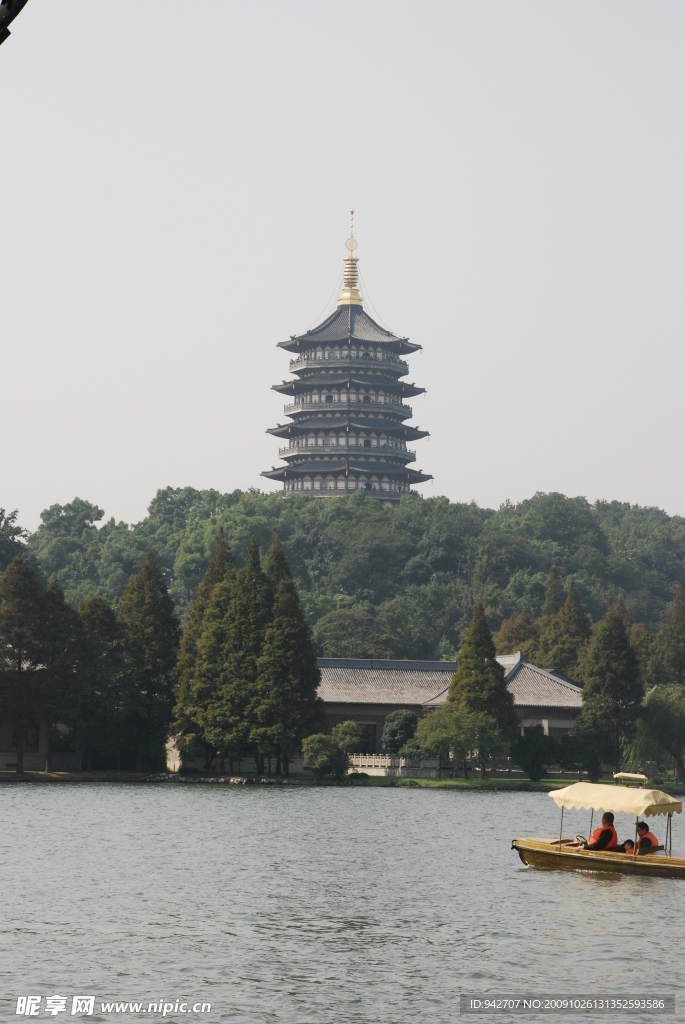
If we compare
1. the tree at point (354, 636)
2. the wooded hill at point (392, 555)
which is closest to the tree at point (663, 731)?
the tree at point (354, 636)

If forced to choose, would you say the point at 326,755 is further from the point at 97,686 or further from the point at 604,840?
the point at 604,840

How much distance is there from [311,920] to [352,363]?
119969 millimetres

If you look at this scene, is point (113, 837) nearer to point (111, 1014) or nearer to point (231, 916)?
point (231, 916)

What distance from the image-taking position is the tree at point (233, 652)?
6869 cm

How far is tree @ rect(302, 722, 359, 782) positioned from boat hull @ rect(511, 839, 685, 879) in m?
33.5

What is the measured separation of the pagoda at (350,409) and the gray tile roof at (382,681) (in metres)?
57.5

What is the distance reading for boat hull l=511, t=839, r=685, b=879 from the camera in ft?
105

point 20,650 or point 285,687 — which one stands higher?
point 20,650

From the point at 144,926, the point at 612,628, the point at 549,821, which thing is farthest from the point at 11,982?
the point at 612,628

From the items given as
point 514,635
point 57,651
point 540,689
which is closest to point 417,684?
point 540,689

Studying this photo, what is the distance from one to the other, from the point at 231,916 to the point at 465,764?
45.0 m

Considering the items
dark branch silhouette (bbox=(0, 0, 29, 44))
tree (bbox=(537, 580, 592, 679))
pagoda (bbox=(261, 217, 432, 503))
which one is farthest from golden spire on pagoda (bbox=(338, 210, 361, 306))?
dark branch silhouette (bbox=(0, 0, 29, 44))

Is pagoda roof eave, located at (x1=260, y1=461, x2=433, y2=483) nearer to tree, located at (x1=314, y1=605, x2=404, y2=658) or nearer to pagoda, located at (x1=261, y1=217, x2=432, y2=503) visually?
pagoda, located at (x1=261, y1=217, x2=432, y2=503)

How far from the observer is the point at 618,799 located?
33969mm
